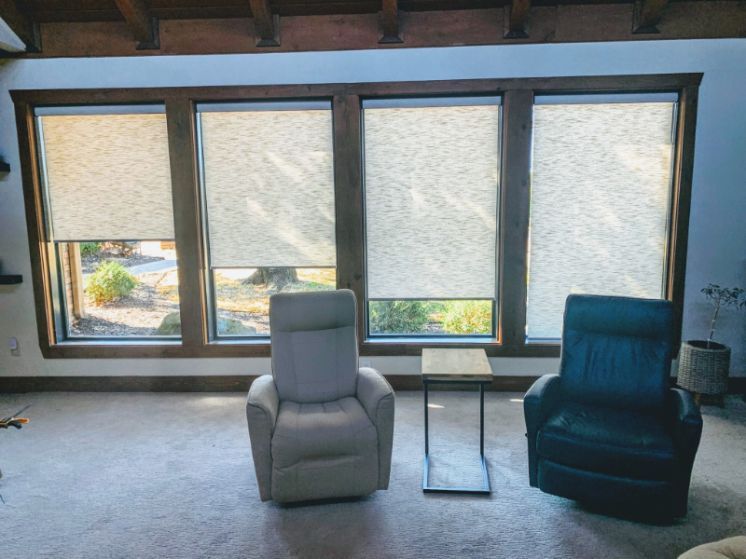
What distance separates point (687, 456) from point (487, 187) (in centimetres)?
250

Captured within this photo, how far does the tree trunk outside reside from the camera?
4.59m

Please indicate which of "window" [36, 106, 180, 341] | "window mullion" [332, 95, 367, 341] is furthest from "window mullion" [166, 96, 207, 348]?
"window mullion" [332, 95, 367, 341]

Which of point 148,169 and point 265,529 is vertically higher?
point 148,169

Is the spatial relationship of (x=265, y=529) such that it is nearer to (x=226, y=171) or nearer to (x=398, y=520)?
(x=398, y=520)

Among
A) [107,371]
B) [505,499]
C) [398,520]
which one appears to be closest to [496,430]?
[505,499]

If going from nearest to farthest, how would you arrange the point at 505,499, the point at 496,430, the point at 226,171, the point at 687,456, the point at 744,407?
1. the point at 687,456
2. the point at 505,499
3. the point at 496,430
4. the point at 744,407
5. the point at 226,171

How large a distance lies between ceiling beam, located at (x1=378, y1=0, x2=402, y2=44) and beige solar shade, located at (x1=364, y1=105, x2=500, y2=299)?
1.82 feet

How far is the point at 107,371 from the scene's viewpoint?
15.3ft

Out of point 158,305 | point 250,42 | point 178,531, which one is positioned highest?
point 250,42

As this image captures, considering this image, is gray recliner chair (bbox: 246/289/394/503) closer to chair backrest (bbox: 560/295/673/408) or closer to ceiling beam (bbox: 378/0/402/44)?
chair backrest (bbox: 560/295/673/408)

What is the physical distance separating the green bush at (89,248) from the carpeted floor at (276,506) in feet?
5.04

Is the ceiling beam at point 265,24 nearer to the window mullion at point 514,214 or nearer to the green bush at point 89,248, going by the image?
the window mullion at point 514,214

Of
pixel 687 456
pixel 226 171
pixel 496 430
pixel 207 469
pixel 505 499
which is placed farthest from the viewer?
pixel 226 171

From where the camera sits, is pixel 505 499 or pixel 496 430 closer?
pixel 505 499
